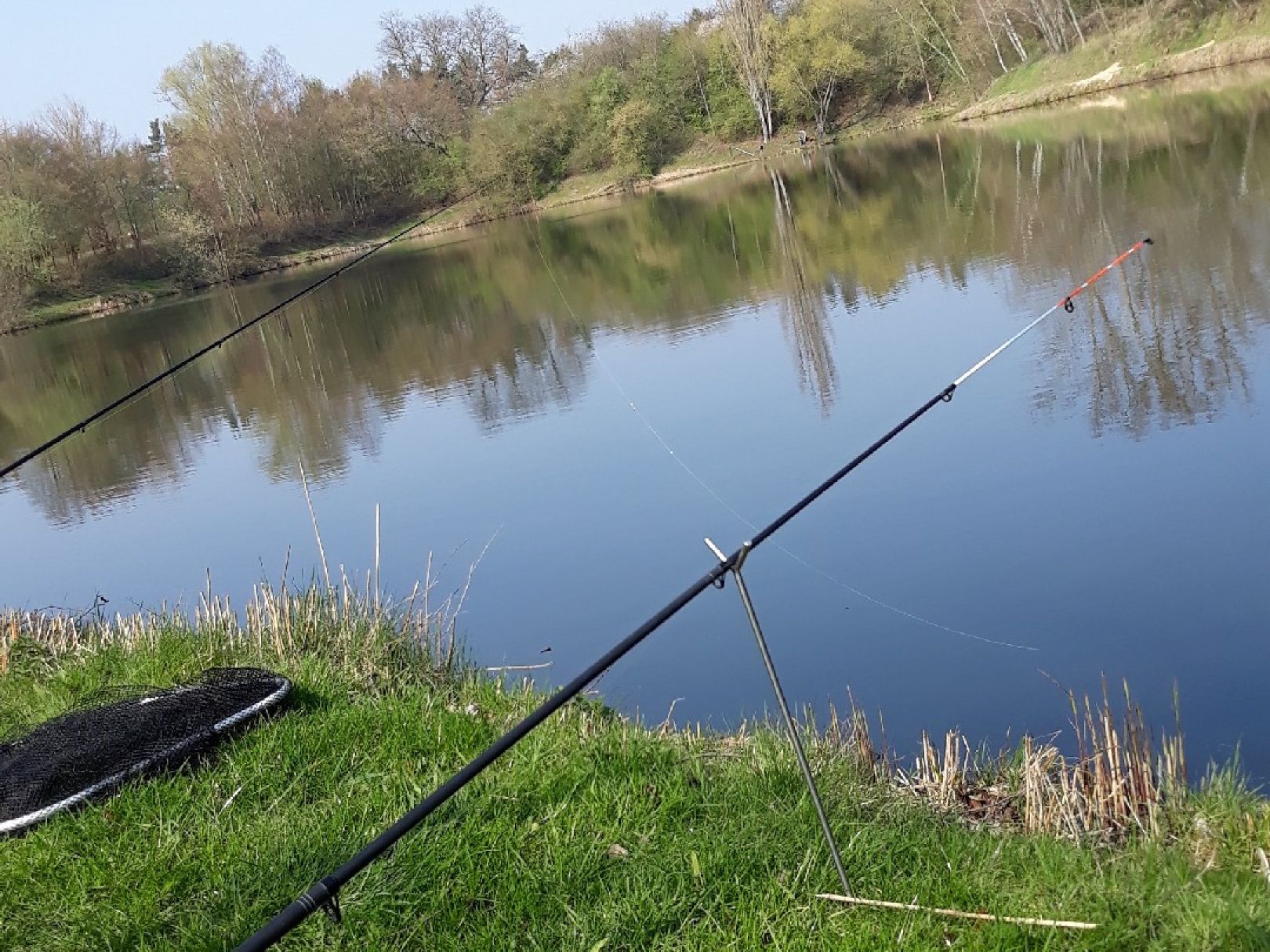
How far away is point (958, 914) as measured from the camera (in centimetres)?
324

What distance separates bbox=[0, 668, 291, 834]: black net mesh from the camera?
4.51 metres

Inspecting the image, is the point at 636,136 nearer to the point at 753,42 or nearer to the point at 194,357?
the point at 753,42

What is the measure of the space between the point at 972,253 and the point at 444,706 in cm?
1386

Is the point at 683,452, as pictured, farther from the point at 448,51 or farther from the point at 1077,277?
the point at 448,51

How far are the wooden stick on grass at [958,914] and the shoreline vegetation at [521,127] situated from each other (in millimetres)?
39413

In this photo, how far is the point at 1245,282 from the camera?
38.3 feet

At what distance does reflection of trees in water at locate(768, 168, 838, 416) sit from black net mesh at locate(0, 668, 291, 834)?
6446 mm

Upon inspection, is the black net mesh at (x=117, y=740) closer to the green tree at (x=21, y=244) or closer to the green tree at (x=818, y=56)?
the green tree at (x=21, y=244)

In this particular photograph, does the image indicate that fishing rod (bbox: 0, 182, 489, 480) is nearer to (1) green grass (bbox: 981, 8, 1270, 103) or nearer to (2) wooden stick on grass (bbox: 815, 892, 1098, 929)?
(2) wooden stick on grass (bbox: 815, 892, 1098, 929)

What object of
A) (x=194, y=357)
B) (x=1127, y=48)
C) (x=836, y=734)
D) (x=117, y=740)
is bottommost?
(x=836, y=734)

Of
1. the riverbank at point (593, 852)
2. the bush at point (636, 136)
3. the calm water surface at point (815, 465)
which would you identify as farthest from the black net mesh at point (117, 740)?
the bush at point (636, 136)

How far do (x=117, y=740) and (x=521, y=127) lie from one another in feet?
127

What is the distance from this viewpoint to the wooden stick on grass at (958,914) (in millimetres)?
3127

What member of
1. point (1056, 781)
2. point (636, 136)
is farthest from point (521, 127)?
point (1056, 781)
